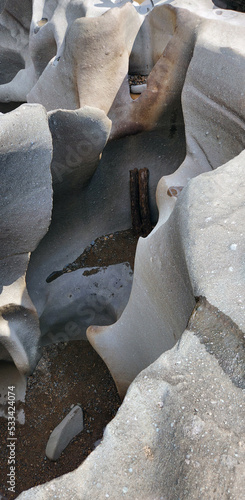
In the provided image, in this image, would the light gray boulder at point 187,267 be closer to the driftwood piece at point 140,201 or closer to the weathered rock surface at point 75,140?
the weathered rock surface at point 75,140

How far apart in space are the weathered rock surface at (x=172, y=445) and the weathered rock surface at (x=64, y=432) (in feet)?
3.92

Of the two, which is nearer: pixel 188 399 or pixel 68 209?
pixel 188 399

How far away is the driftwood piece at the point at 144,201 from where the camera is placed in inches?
135

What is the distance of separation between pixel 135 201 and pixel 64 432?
1.74 m

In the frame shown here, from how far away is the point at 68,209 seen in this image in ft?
10.3

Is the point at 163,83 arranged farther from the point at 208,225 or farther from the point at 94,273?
the point at 208,225

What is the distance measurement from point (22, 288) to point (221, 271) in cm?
133

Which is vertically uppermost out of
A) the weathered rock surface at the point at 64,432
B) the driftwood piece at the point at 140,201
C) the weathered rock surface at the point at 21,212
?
the weathered rock surface at the point at 21,212

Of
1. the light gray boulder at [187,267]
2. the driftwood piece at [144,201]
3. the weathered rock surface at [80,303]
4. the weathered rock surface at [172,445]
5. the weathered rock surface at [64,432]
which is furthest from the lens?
the driftwood piece at [144,201]

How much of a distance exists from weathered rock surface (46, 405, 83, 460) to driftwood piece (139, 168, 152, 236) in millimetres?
1510

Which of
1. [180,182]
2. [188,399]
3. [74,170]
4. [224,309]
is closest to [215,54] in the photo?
[180,182]

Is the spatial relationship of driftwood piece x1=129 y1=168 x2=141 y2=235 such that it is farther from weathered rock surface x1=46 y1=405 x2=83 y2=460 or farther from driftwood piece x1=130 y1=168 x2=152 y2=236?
weathered rock surface x1=46 y1=405 x2=83 y2=460

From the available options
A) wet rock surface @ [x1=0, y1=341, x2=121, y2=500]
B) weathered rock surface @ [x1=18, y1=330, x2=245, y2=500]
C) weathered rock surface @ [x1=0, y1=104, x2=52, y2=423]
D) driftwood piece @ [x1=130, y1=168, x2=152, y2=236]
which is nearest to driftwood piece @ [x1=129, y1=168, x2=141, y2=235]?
driftwood piece @ [x1=130, y1=168, x2=152, y2=236]

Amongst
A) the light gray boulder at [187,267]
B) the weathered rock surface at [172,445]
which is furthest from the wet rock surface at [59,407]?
the weathered rock surface at [172,445]
